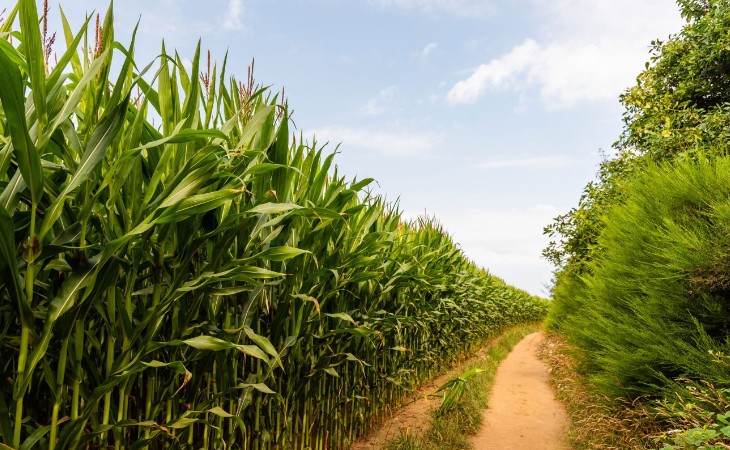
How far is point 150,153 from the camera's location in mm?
1816

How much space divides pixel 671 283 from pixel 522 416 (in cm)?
280

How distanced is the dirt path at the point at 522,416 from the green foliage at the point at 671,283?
0.99m

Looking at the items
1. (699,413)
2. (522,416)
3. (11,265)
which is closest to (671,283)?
(699,413)

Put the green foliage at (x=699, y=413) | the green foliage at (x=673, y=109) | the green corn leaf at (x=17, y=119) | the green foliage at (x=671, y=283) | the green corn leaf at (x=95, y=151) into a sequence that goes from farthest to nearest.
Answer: the green foliage at (x=673, y=109) → the green foliage at (x=671, y=283) → the green foliage at (x=699, y=413) → the green corn leaf at (x=95, y=151) → the green corn leaf at (x=17, y=119)

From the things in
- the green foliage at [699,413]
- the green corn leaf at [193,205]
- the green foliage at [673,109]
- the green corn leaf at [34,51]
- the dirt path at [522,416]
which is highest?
the green foliage at [673,109]

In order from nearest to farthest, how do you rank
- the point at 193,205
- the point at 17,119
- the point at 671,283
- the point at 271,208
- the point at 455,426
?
the point at 17,119 → the point at 193,205 → the point at 271,208 → the point at 671,283 → the point at 455,426

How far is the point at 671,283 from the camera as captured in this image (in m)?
3.75

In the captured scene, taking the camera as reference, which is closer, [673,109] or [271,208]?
[271,208]

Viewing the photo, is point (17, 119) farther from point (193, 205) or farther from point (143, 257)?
point (143, 257)

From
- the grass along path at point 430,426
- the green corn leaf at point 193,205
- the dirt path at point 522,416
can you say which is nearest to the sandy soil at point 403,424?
the grass along path at point 430,426

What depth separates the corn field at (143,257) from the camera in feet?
4.51

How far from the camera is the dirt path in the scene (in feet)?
15.6

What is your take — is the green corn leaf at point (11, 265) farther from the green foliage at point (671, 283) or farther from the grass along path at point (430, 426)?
the green foliage at point (671, 283)

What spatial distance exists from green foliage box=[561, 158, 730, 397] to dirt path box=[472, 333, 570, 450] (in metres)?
0.99
